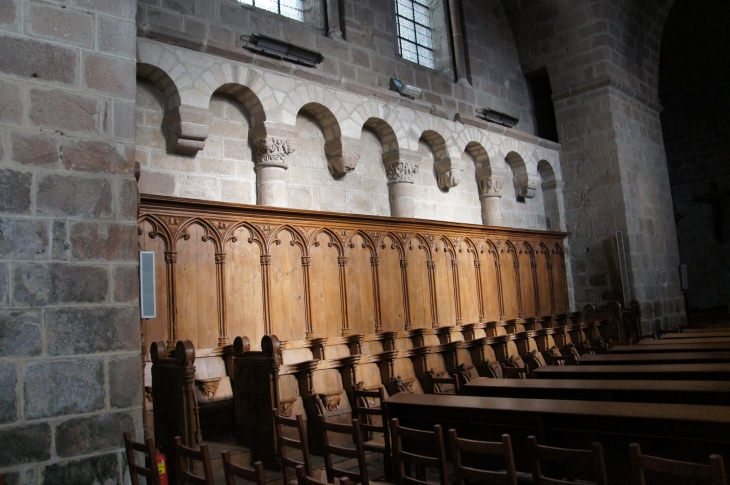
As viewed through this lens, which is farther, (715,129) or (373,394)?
(715,129)

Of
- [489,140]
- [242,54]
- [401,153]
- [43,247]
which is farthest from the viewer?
[489,140]

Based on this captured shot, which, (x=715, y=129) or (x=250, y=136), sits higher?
(x=715, y=129)

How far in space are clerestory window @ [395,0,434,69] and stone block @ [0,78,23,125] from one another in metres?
7.37

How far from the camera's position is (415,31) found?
10828 mm

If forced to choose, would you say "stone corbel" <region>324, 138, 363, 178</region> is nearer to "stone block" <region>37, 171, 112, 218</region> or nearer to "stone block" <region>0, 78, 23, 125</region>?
"stone block" <region>37, 171, 112, 218</region>

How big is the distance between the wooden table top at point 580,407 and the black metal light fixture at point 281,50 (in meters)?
5.14

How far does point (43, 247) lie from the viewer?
391 centimetres

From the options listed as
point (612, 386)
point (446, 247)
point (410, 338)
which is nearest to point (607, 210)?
point (446, 247)

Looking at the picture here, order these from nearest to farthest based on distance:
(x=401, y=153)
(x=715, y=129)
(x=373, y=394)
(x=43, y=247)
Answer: (x=43, y=247)
(x=373, y=394)
(x=401, y=153)
(x=715, y=129)

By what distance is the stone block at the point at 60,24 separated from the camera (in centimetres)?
409

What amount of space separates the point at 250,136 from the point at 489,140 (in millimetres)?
4907

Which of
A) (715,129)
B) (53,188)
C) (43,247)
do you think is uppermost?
(715,129)

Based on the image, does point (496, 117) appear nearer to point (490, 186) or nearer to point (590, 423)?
point (490, 186)

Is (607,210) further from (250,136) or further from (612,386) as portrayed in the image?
(612,386)
